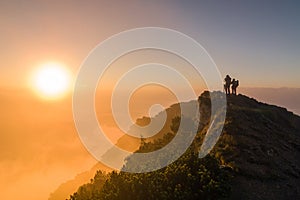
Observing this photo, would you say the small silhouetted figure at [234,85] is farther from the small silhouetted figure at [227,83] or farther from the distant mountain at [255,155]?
the distant mountain at [255,155]

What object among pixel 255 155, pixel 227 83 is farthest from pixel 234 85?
pixel 255 155

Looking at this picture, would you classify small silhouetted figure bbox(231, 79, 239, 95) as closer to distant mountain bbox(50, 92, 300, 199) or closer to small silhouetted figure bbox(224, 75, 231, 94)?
small silhouetted figure bbox(224, 75, 231, 94)

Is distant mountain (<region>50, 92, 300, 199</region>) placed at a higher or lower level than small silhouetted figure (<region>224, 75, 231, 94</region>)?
lower

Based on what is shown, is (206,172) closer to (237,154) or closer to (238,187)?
(238,187)

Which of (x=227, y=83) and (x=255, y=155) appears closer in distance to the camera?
(x=255, y=155)

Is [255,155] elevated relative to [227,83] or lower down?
lower down

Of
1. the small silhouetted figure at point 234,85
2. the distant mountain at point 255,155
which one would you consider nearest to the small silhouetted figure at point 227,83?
the small silhouetted figure at point 234,85

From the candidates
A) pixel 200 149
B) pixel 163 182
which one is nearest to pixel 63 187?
pixel 200 149

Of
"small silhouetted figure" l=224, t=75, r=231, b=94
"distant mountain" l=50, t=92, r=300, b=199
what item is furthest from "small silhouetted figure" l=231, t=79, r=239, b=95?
"distant mountain" l=50, t=92, r=300, b=199

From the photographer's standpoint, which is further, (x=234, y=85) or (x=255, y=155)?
(x=234, y=85)

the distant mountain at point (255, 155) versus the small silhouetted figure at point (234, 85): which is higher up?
the small silhouetted figure at point (234, 85)

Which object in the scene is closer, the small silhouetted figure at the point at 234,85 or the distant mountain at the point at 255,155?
the distant mountain at the point at 255,155

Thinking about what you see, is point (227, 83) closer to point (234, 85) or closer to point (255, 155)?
point (234, 85)

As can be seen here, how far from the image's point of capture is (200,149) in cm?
4969
